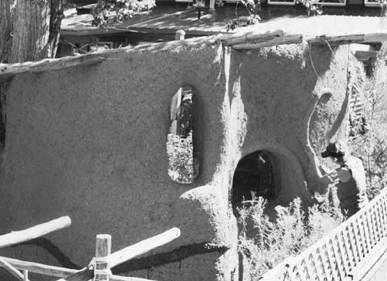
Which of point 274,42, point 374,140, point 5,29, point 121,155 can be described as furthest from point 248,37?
point 5,29

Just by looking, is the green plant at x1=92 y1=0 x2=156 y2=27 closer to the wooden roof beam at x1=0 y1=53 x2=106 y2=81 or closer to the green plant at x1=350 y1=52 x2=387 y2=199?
the wooden roof beam at x1=0 y1=53 x2=106 y2=81

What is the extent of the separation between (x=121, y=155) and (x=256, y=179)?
9.91 ft

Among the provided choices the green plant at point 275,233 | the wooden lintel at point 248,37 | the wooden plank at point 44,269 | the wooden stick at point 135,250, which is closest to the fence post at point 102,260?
the wooden stick at point 135,250

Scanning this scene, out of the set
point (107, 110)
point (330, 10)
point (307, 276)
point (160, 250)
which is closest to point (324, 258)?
point (307, 276)

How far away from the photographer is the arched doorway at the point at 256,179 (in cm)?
945

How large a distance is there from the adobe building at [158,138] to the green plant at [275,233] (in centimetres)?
32

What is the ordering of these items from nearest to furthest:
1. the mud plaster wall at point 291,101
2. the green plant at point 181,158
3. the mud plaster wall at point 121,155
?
the mud plaster wall at point 121,155, the mud plaster wall at point 291,101, the green plant at point 181,158

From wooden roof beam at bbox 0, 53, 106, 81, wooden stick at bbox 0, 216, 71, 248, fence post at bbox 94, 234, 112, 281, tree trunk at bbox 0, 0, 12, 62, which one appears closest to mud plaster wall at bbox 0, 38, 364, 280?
wooden roof beam at bbox 0, 53, 106, 81

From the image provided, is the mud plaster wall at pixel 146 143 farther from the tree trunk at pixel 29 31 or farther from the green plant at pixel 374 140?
the green plant at pixel 374 140

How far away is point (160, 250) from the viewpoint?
25.1 feet

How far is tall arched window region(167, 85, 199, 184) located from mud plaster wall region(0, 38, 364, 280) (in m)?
0.16

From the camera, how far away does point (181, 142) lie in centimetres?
1043

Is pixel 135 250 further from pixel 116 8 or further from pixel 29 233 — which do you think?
pixel 116 8

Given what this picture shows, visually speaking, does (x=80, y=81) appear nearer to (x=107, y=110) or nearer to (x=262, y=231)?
(x=107, y=110)
